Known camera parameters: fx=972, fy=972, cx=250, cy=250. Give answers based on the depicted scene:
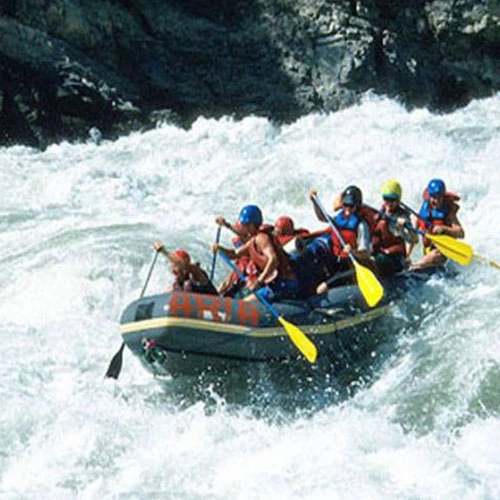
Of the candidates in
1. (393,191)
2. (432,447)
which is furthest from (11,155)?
(432,447)

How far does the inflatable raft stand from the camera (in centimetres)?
635

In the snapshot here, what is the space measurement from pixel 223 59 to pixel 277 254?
1184 cm

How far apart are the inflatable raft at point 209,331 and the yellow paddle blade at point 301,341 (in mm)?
61

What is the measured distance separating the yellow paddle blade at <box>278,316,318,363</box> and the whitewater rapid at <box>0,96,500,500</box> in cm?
35

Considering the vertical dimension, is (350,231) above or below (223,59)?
above

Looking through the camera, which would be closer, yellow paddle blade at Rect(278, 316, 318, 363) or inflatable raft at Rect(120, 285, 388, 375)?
inflatable raft at Rect(120, 285, 388, 375)

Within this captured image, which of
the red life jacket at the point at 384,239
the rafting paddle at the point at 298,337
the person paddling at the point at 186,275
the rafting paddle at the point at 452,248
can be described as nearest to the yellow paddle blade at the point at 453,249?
the rafting paddle at the point at 452,248

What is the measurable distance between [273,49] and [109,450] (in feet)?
44.9

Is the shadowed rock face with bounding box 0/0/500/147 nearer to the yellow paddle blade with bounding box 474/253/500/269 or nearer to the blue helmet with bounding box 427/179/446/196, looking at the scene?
the blue helmet with bounding box 427/179/446/196

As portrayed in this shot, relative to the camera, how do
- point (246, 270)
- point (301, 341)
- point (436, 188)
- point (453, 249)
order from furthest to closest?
point (436, 188) < point (453, 249) < point (246, 270) < point (301, 341)

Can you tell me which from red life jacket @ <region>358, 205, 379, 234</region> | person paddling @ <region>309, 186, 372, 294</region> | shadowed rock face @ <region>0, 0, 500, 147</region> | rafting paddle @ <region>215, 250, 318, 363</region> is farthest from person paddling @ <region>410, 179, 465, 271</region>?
shadowed rock face @ <region>0, 0, 500, 147</region>

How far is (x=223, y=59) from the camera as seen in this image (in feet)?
60.1

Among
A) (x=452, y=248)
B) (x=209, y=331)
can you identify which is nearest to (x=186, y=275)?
(x=209, y=331)

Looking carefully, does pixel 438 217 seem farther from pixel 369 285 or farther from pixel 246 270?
pixel 246 270
